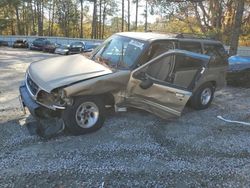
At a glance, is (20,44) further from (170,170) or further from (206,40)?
(170,170)

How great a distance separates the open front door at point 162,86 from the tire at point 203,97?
1.10 metres

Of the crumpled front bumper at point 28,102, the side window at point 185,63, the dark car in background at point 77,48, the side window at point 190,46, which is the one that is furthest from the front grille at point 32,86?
the dark car in background at point 77,48

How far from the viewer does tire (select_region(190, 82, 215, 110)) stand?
24.0ft

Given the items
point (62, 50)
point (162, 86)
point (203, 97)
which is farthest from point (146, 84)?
point (62, 50)

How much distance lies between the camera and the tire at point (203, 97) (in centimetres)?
731

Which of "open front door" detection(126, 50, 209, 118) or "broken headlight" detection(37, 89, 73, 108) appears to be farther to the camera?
"open front door" detection(126, 50, 209, 118)

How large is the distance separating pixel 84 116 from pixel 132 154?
44.4 inches

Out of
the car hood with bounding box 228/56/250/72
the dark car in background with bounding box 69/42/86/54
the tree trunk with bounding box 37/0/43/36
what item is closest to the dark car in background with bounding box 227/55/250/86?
the car hood with bounding box 228/56/250/72

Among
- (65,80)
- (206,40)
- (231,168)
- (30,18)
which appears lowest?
(231,168)

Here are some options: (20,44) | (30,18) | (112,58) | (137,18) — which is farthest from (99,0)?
(112,58)

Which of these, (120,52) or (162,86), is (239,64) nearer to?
(162,86)

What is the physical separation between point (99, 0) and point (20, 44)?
1962cm

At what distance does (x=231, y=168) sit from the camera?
4.52 meters

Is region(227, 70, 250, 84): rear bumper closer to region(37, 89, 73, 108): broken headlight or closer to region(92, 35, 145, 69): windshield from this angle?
region(92, 35, 145, 69): windshield
